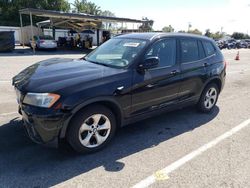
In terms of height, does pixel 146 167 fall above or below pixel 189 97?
below

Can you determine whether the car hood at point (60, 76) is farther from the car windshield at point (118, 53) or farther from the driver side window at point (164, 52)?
the driver side window at point (164, 52)

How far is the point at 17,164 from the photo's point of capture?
3.41 m

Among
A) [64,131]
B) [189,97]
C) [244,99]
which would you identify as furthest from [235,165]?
[244,99]

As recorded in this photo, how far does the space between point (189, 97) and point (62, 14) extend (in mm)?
19508

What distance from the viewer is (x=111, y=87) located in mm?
3701

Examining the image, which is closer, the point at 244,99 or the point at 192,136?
the point at 192,136

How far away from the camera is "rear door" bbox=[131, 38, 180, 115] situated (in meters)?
4.09

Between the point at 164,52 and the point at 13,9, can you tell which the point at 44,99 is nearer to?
the point at 164,52

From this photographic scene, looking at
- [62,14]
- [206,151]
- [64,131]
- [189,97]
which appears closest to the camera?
[64,131]

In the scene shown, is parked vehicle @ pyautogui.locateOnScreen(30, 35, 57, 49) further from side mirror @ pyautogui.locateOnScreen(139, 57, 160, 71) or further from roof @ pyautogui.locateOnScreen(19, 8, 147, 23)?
side mirror @ pyautogui.locateOnScreen(139, 57, 160, 71)

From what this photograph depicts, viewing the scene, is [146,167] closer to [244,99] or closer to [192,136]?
[192,136]

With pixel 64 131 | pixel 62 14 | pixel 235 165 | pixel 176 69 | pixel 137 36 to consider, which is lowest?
pixel 235 165

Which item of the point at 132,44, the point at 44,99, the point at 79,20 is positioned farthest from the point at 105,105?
the point at 79,20

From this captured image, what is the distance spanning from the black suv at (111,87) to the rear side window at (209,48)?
2.5 inches
